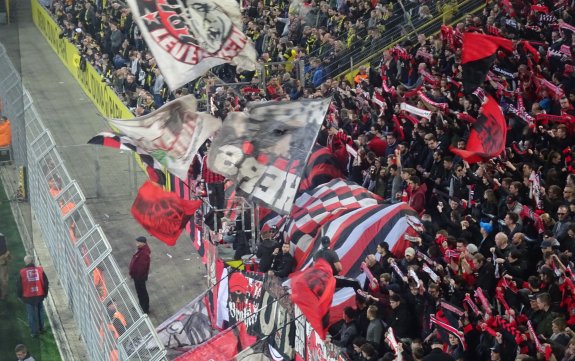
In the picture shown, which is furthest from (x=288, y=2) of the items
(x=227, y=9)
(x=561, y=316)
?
(x=561, y=316)

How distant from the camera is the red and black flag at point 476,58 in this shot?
50.4 ft

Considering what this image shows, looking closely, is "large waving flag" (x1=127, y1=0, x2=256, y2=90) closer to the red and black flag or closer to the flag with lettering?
the flag with lettering

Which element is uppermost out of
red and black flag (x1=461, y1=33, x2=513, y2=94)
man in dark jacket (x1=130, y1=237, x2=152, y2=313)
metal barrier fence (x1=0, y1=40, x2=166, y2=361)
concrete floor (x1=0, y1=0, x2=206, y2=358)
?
red and black flag (x1=461, y1=33, x2=513, y2=94)

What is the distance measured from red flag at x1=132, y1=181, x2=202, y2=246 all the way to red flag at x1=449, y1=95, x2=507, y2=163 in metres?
4.22

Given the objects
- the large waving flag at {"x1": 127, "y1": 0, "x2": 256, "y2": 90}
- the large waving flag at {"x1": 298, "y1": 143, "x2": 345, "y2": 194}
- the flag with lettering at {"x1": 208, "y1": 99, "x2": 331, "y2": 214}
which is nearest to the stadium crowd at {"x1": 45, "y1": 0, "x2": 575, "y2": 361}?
the large waving flag at {"x1": 298, "y1": 143, "x2": 345, "y2": 194}

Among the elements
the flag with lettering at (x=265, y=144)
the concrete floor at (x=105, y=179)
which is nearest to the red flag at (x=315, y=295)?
the flag with lettering at (x=265, y=144)

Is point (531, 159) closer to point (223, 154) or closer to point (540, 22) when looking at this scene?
point (223, 154)

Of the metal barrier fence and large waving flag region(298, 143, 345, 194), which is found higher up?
the metal barrier fence

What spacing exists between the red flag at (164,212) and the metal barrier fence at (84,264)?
130 centimetres

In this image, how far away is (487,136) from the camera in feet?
44.2

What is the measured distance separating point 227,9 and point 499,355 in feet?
24.0

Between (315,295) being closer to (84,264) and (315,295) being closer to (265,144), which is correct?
(265,144)

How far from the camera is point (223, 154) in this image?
13.2m

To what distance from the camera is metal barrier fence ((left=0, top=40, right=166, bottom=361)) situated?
427 inches
